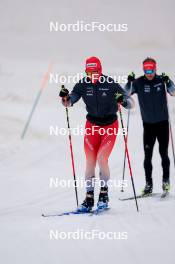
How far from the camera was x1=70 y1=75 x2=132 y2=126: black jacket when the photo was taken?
6.62 metres

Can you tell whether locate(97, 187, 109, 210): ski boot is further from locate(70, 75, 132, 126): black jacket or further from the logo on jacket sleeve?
the logo on jacket sleeve

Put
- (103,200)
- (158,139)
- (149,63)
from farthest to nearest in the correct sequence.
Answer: (158,139) < (149,63) < (103,200)

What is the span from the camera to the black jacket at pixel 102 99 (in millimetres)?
6617

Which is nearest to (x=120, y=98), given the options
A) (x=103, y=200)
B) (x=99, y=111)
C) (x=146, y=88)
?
(x=99, y=111)

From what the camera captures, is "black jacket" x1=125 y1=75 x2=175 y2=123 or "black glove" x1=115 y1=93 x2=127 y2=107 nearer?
"black glove" x1=115 y1=93 x2=127 y2=107

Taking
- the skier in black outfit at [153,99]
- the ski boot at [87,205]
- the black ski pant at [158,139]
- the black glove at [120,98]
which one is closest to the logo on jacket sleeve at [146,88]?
the skier in black outfit at [153,99]

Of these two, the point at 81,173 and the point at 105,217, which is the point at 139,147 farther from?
the point at 105,217

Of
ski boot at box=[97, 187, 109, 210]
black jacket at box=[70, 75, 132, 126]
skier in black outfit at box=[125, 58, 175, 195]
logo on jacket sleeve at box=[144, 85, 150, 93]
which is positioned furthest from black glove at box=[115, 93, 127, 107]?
ski boot at box=[97, 187, 109, 210]

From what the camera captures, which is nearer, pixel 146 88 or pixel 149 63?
pixel 149 63

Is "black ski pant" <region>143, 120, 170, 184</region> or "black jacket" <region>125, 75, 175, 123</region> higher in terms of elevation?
"black jacket" <region>125, 75, 175, 123</region>

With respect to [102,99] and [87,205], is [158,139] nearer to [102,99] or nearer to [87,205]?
[102,99]

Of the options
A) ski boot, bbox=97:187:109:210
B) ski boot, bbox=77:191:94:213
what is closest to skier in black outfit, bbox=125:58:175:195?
ski boot, bbox=97:187:109:210

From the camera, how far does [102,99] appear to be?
6.61 metres

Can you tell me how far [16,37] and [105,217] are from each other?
5681 cm
